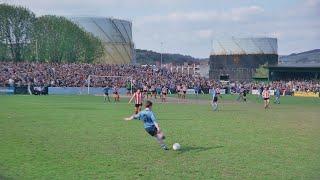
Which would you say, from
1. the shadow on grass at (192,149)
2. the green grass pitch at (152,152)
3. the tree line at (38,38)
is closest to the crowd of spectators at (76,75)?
the tree line at (38,38)

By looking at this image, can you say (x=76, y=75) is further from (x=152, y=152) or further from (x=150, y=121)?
(x=152, y=152)

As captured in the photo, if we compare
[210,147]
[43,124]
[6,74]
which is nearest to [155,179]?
[210,147]

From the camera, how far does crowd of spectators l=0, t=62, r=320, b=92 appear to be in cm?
7412

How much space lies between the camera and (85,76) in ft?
268

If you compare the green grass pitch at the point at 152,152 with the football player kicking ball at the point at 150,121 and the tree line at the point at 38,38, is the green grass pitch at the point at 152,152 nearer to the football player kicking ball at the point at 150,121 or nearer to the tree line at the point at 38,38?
the football player kicking ball at the point at 150,121

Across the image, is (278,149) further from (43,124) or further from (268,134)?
(43,124)

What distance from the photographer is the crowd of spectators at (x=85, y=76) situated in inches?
2918

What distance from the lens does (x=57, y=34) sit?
341 ft

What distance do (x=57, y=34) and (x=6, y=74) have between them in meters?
31.0

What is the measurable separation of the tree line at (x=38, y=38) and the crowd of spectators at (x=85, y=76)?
633 inches

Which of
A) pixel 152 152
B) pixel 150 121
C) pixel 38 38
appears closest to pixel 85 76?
pixel 38 38

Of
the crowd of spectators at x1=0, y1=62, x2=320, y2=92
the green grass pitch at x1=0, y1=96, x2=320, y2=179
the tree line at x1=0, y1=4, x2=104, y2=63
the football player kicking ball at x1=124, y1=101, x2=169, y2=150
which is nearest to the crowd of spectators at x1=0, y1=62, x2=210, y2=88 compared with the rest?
the crowd of spectators at x1=0, y1=62, x2=320, y2=92

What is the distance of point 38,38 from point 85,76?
23.6 metres

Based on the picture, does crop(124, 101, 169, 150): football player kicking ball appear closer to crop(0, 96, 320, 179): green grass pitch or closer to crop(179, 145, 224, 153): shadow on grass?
crop(0, 96, 320, 179): green grass pitch
